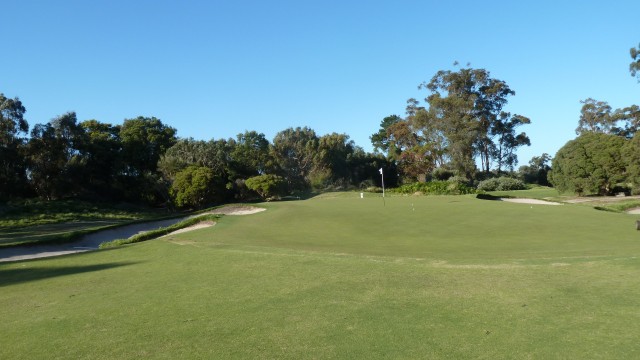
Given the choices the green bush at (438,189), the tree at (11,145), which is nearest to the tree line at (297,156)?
the tree at (11,145)

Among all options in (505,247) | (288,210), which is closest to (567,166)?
(288,210)

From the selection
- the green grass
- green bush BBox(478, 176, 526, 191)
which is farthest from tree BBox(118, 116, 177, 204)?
green bush BBox(478, 176, 526, 191)

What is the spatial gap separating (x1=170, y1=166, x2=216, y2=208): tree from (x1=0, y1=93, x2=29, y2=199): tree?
14.4m

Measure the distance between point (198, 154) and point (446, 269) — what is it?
45191 millimetres

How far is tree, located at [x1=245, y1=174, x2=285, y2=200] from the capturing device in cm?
4634

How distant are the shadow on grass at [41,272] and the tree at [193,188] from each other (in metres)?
30.4

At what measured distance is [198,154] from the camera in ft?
170

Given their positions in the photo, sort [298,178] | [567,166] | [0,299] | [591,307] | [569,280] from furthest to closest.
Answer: [298,178]
[567,166]
[0,299]
[569,280]
[591,307]

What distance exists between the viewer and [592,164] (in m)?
41.6

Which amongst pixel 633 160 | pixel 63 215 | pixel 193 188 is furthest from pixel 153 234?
pixel 633 160

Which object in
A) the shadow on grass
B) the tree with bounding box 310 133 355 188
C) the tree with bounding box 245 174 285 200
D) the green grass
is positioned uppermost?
the tree with bounding box 310 133 355 188

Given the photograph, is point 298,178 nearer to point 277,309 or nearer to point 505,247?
point 505,247

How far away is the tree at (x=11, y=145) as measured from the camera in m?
42.8

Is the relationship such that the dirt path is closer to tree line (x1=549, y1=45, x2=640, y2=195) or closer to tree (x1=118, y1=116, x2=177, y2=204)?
tree (x1=118, y1=116, x2=177, y2=204)
